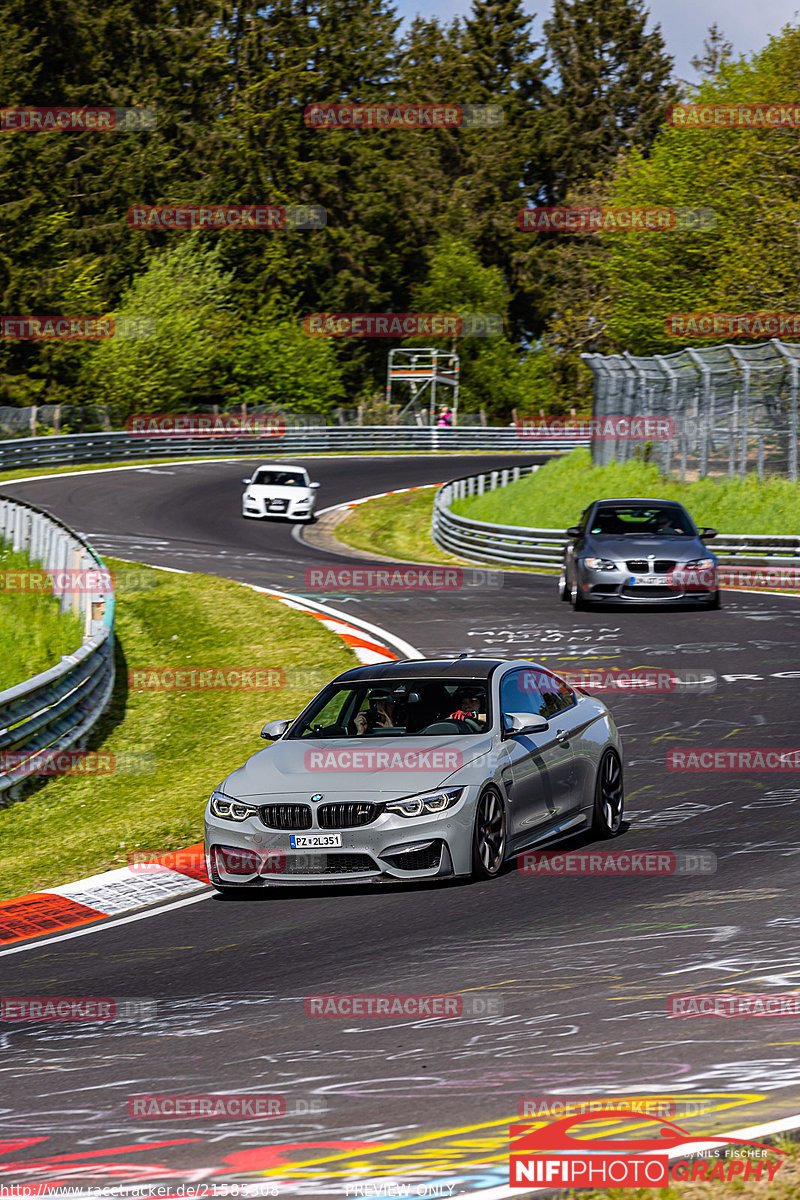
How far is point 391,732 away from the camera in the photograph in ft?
33.4

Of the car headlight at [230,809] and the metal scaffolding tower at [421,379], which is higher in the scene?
the metal scaffolding tower at [421,379]

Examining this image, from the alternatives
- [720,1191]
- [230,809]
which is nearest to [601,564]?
[230,809]

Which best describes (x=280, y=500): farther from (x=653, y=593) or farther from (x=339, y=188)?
(x=339, y=188)

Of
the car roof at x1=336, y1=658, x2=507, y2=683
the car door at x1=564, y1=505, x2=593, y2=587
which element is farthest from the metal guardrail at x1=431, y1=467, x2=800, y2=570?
the car roof at x1=336, y1=658, x2=507, y2=683

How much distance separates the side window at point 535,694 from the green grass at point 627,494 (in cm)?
2028

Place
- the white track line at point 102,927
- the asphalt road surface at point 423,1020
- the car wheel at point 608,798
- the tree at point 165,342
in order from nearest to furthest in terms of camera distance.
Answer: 1. the asphalt road surface at point 423,1020
2. the white track line at point 102,927
3. the car wheel at point 608,798
4. the tree at point 165,342

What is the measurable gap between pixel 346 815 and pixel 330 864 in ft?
0.98

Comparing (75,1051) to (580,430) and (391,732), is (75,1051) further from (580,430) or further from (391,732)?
(580,430)

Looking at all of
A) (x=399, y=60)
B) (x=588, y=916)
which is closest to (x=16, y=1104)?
(x=588, y=916)

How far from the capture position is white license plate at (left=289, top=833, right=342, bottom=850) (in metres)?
9.30

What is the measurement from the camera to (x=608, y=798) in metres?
11.0

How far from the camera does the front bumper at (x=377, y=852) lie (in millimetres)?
9227

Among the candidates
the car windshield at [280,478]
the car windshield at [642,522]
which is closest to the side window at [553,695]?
the car windshield at [642,522]

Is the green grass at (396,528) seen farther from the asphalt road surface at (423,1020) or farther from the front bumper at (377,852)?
the front bumper at (377,852)
